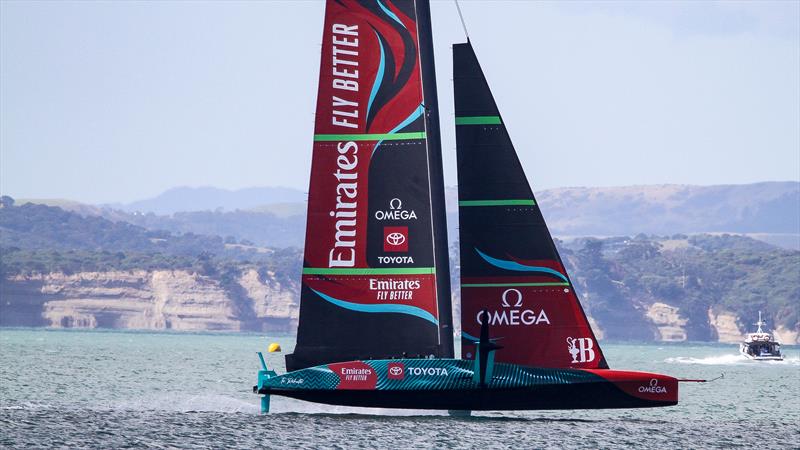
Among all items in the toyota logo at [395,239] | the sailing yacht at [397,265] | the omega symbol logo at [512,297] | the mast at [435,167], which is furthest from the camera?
the omega symbol logo at [512,297]

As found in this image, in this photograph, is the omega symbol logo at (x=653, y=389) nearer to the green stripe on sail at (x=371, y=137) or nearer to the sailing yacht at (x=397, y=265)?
the sailing yacht at (x=397, y=265)

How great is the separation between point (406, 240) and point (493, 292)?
7.70 feet

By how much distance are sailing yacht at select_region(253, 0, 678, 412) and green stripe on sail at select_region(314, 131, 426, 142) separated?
2cm

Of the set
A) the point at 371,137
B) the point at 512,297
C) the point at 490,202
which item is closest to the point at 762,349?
the point at 512,297

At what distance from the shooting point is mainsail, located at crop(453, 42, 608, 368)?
35.5m

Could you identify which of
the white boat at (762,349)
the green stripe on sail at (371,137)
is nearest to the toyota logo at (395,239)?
the green stripe on sail at (371,137)

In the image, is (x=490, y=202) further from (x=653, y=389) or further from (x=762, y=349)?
(x=762, y=349)

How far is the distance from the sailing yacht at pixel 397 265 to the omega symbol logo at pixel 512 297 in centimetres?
5

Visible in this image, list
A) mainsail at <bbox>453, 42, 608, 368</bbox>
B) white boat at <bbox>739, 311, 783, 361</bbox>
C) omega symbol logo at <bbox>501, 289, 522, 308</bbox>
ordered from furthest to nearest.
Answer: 1. white boat at <bbox>739, 311, 783, 361</bbox>
2. omega symbol logo at <bbox>501, 289, 522, 308</bbox>
3. mainsail at <bbox>453, 42, 608, 368</bbox>

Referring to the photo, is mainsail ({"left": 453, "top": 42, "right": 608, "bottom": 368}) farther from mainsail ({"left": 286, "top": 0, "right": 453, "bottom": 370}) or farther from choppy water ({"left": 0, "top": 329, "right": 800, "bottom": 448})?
choppy water ({"left": 0, "top": 329, "right": 800, "bottom": 448})

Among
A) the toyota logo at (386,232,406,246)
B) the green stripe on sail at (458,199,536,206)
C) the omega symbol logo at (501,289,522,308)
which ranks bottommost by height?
the omega symbol logo at (501,289,522,308)

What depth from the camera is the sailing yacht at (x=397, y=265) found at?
34719 millimetres

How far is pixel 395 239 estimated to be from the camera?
35094 millimetres

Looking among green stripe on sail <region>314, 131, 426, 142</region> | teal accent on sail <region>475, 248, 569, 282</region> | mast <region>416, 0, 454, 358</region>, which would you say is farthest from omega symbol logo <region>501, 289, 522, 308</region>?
green stripe on sail <region>314, 131, 426, 142</region>
